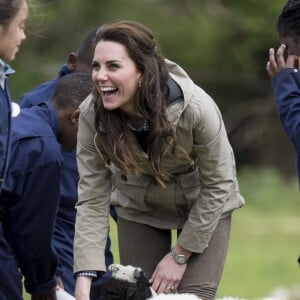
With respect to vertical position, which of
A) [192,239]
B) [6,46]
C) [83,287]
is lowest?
[83,287]

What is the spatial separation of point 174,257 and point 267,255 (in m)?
8.47

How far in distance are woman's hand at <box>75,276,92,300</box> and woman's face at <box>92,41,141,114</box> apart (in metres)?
0.88

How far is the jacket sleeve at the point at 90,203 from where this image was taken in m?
5.67

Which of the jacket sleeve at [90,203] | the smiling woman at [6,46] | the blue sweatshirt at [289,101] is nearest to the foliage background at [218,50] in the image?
the jacket sleeve at [90,203]

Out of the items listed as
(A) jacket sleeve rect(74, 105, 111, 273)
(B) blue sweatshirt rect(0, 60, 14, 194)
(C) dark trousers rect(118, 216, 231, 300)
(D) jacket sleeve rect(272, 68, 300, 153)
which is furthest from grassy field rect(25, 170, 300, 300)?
(B) blue sweatshirt rect(0, 60, 14, 194)

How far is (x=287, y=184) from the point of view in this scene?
→ 814 inches

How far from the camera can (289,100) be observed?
5.21 m

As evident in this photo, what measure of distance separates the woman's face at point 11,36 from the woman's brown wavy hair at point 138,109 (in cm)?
61

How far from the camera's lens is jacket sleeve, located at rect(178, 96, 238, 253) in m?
5.55

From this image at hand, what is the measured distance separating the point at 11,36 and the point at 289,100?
1296mm

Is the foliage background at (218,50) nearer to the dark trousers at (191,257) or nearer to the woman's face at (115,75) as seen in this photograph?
the dark trousers at (191,257)

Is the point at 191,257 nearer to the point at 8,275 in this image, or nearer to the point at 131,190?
the point at 131,190

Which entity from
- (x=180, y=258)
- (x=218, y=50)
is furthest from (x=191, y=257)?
(x=218, y=50)

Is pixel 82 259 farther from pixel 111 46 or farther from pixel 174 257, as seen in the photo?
pixel 111 46
